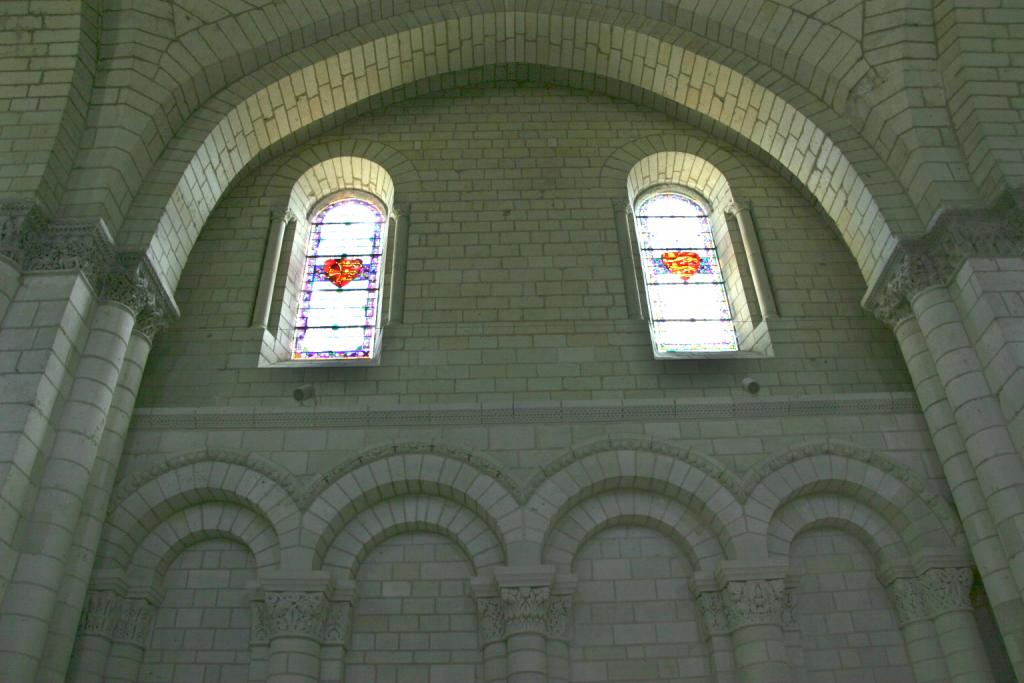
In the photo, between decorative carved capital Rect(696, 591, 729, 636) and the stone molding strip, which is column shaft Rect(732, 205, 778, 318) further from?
decorative carved capital Rect(696, 591, 729, 636)

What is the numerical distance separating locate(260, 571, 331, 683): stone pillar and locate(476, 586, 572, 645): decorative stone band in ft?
4.38

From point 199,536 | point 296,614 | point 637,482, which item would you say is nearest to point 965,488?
point 637,482

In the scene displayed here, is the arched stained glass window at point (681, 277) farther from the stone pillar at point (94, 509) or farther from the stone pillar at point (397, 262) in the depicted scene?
the stone pillar at point (94, 509)

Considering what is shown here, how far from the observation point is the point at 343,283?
32.8 ft

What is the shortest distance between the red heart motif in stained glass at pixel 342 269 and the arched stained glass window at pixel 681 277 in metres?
3.26

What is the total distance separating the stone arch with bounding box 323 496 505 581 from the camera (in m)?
7.76

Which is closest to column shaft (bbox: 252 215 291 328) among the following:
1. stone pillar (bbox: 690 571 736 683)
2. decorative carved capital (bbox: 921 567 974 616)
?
stone pillar (bbox: 690 571 736 683)

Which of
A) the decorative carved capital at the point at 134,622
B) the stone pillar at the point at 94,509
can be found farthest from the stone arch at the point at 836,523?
the stone pillar at the point at 94,509

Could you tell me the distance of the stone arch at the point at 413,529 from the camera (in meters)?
7.76

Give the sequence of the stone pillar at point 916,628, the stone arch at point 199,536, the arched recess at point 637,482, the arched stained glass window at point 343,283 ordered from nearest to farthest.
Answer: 1. the stone pillar at point 916,628
2. the stone arch at point 199,536
3. the arched recess at point 637,482
4. the arched stained glass window at point 343,283

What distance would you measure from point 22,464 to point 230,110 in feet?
14.5

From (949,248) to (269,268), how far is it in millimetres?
6779

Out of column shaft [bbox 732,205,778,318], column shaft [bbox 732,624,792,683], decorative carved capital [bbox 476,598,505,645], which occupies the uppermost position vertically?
column shaft [bbox 732,205,778,318]

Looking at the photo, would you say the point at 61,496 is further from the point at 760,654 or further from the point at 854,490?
the point at 854,490
